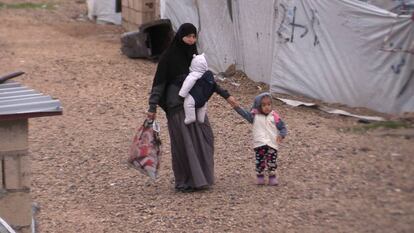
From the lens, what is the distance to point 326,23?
1088 cm

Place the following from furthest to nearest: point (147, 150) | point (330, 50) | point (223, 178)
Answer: point (330, 50) < point (223, 178) < point (147, 150)

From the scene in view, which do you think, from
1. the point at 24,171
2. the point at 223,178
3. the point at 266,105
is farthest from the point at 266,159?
the point at 24,171

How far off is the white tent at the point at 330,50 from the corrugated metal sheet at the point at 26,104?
5837mm

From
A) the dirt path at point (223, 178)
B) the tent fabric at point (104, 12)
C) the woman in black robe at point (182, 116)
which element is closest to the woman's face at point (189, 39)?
the woman in black robe at point (182, 116)

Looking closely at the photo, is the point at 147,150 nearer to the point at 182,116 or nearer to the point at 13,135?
the point at 182,116

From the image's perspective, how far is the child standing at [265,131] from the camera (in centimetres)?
705

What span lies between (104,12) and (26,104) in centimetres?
1695

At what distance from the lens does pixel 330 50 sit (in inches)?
427

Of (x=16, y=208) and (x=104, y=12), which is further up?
(x=16, y=208)

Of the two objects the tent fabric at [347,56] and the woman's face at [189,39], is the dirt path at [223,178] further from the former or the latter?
the woman's face at [189,39]

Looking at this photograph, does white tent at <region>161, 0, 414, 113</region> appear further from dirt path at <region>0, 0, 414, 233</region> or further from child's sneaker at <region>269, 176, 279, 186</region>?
child's sneaker at <region>269, 176, 279, 186</region>

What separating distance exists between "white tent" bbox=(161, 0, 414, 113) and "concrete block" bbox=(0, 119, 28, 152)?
6.01 meters

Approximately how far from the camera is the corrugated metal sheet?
4.86m

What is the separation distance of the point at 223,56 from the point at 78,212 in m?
7.19
